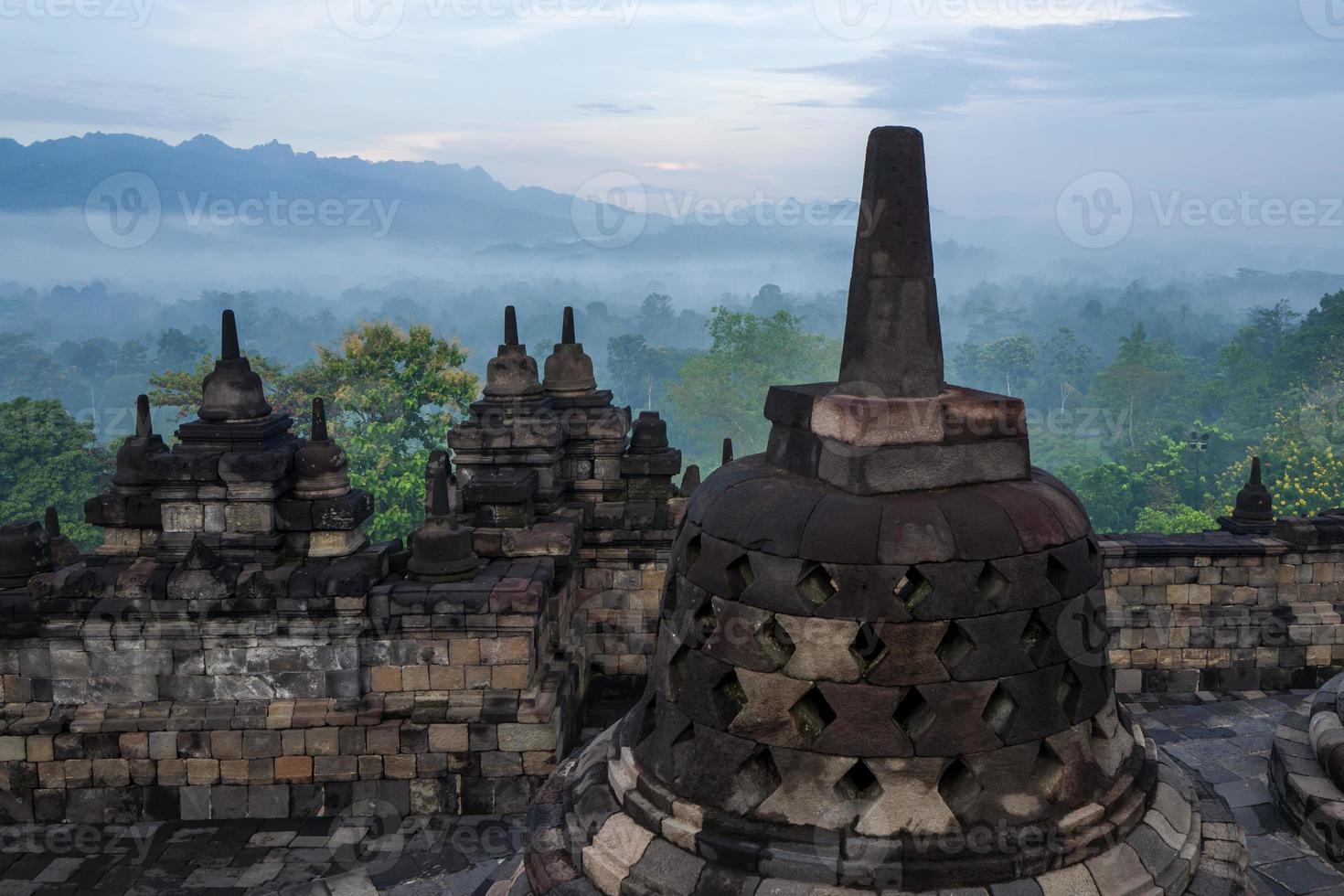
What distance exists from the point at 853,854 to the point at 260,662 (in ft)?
21.6

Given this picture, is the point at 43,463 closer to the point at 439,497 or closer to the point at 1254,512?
the point at 439,497

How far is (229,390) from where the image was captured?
33.0 ft

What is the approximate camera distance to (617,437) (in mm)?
12812

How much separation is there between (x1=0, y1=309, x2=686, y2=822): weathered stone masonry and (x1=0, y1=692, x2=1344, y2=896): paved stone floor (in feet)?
0.68

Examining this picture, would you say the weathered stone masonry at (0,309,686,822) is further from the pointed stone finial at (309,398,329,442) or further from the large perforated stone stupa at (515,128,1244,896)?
the large perforated stone stupa at (515,128,1244,896)

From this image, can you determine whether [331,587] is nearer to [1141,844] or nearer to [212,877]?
[212,877]

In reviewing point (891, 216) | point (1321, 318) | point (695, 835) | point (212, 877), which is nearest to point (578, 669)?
point (212, 877)

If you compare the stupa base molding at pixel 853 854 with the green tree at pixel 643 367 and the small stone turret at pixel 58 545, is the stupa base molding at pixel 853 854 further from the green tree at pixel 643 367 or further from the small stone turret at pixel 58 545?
the green tree at pixel 643 367

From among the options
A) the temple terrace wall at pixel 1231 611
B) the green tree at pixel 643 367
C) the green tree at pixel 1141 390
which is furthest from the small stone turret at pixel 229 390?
the green tree at pixel 643 367

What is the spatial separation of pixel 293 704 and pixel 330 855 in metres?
1.39

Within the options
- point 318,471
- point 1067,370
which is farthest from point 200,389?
point 1067,370

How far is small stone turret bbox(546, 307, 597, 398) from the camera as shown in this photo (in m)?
13.3

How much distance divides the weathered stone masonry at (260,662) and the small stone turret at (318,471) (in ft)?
0.06

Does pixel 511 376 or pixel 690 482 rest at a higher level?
pixel 511 376
